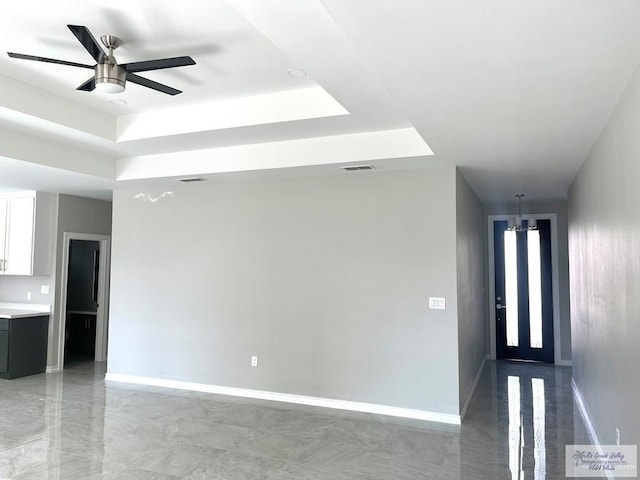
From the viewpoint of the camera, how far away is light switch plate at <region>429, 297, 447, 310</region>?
462 centimetres

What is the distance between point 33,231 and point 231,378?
3.51 metres

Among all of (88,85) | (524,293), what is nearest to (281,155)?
(88,85)

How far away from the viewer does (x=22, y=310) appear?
675 cm

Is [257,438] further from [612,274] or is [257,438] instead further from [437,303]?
[612,274]

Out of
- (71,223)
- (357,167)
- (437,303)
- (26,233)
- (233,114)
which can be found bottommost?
(437,303)

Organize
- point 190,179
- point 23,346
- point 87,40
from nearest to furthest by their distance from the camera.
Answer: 1. point 87,40
2. point 190,179
3. point 23,346

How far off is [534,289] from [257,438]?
17.2 ft

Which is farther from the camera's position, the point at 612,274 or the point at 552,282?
the point at 552,282

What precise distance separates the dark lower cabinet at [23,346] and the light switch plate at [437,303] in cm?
524

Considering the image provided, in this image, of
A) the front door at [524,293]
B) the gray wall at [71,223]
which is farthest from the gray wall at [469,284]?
the gray wall at [71,223]

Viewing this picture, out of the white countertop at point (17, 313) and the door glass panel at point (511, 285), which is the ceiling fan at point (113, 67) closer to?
the white countertop at point (17, 313)

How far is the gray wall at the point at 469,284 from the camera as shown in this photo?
4816 millimetres

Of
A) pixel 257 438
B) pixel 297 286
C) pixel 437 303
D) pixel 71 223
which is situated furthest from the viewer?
pixel 71 223

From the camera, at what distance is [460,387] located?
15.1 feet
